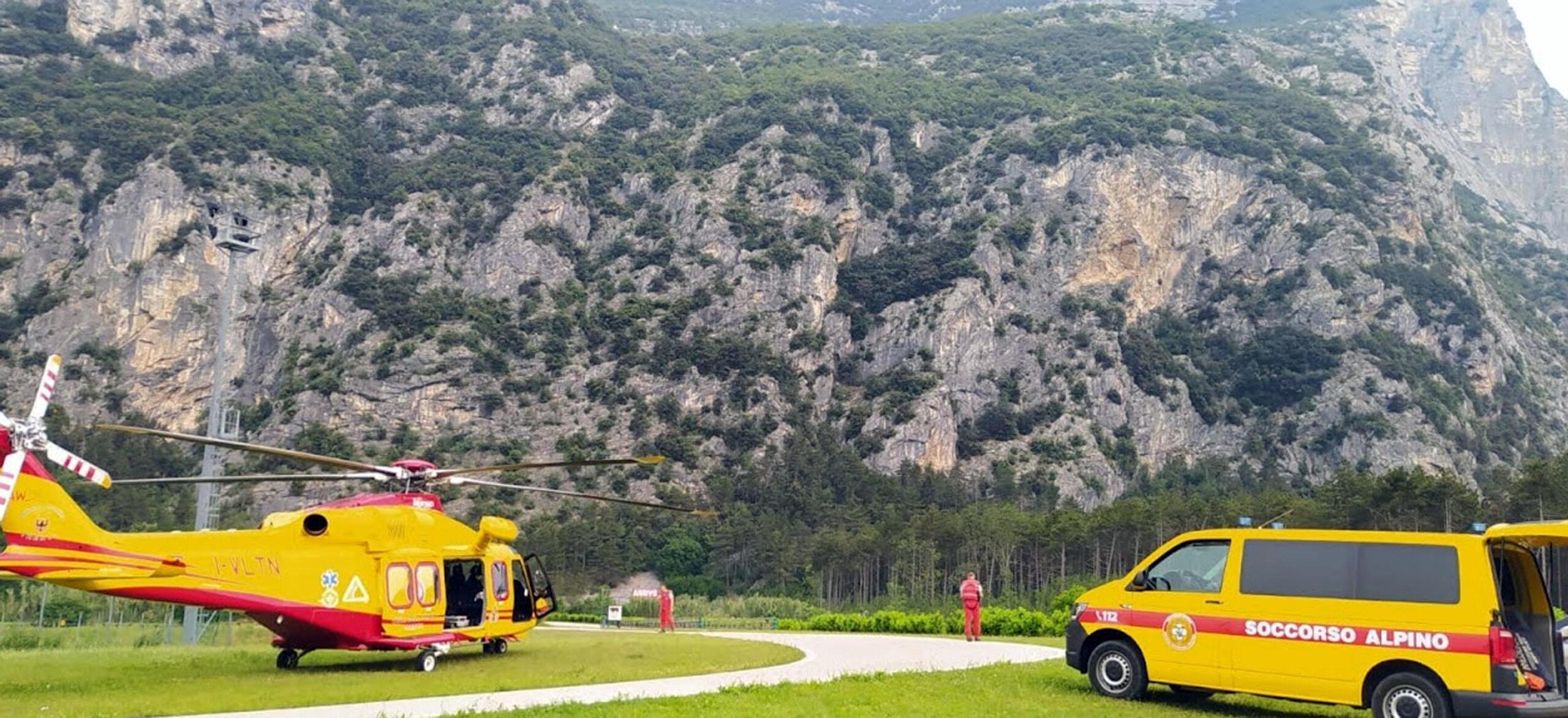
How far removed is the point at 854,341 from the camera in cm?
12356

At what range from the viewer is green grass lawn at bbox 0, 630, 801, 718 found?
494 inches

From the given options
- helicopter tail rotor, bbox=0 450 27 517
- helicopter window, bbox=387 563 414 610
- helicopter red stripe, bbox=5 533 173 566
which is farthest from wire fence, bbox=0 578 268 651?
helicopter tail rotor, bbox=0 450 27 517

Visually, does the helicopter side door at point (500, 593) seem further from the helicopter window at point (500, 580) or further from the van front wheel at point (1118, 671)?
the van front wheel at point (1118, 671)

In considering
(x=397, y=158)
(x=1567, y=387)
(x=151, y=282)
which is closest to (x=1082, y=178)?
(x=1567, y=387)

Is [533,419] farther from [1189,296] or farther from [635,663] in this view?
[635,663]

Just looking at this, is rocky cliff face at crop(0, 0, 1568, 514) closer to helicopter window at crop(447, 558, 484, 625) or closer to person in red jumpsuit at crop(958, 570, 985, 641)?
helicopter window at crop(447, 558, 484, 625)

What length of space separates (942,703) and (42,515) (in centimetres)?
1180

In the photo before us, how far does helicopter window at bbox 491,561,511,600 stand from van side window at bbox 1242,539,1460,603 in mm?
12413

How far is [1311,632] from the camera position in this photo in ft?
36.4

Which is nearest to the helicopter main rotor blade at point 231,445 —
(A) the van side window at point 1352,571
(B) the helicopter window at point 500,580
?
(B) the helicopter window at point 500,580

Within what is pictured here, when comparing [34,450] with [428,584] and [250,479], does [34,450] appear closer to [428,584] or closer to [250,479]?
[250,479]

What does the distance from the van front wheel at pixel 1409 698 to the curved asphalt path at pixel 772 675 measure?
6367mm

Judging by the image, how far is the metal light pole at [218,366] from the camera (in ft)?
85.4

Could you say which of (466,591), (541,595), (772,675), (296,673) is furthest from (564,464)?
(541,595)
